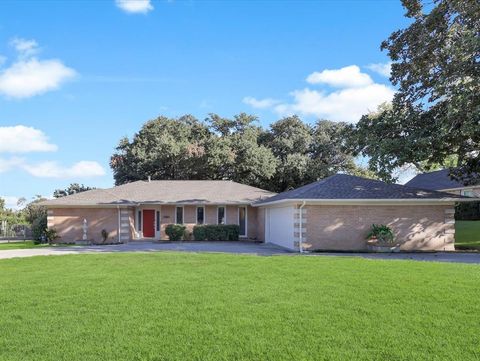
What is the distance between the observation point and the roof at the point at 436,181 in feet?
117

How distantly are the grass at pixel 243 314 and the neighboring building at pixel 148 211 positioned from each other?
50.8 feet

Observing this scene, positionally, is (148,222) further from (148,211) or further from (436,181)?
(436,181)

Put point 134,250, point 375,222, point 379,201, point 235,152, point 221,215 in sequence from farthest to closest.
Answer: point 235,152 < point 221,215 < point 375,222 < point 379,201 < point 134,250

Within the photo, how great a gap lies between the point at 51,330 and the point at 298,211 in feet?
49.8

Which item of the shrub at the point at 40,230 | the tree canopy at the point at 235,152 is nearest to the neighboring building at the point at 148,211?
the shrub at the point at 40,230

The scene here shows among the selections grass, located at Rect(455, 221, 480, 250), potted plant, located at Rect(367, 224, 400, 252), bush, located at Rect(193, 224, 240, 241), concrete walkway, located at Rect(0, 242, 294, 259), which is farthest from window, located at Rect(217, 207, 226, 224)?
grass, located at Rect(455, 221, 480, 250)

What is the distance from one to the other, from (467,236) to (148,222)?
1985cm

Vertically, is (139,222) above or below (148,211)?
below

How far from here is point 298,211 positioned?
68.6ft

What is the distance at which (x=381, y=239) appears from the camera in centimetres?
2048

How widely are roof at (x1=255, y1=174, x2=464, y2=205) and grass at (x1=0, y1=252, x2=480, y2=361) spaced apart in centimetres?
852

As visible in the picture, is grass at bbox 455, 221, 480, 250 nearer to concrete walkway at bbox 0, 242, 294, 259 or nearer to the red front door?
concrete walkway at bbox 0, 242, 294, 259

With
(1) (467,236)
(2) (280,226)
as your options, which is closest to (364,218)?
(2) (280,226)

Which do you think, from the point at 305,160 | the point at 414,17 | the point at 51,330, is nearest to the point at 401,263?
the point at 51,330
